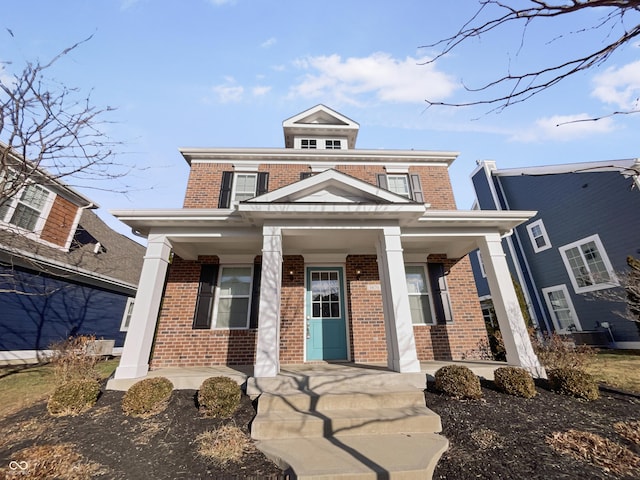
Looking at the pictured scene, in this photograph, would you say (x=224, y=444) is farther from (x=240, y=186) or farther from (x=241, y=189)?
(x=240, y=186)

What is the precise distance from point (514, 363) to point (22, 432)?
857 centimetres

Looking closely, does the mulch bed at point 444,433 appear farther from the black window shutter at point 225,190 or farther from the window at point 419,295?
the black window shutter at point 225,190

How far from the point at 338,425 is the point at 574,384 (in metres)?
4.23

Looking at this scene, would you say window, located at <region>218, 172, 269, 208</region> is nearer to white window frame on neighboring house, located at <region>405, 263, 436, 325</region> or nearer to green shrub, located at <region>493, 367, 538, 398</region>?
white window frame on neighboring house, located at <region>405, 263, 436, 325</region>

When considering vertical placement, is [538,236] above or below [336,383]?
above

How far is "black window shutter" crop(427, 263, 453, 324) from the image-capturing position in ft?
23.1

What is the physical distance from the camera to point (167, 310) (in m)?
6.71

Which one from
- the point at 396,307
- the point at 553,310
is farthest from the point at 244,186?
the point at 553,310

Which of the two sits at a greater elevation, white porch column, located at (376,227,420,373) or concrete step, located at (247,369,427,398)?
white porch column, located at (376,227,420,373)

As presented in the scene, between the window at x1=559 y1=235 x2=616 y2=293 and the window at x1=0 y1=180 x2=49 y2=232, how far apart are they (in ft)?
65.1

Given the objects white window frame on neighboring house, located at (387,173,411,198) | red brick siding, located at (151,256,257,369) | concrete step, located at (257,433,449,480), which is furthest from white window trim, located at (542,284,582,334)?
red brick siding, located at (151,256,257,369)

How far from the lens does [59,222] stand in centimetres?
911

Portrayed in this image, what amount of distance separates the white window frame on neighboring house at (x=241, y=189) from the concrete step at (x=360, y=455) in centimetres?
639

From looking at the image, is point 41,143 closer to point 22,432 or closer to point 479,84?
point 22,432
